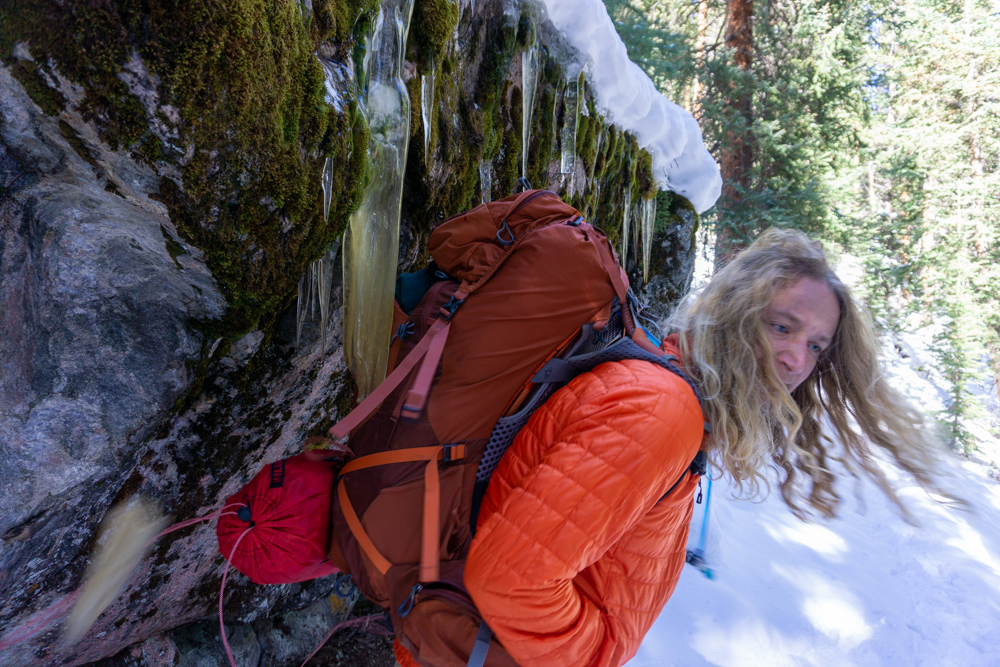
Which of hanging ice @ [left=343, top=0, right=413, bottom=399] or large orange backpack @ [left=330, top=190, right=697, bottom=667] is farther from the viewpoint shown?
hanging ice @ [left=343, top=0, right=413, bottom=399]

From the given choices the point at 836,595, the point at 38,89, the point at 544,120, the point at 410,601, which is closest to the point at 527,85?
the point at 544,120

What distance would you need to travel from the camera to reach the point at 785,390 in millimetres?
1812

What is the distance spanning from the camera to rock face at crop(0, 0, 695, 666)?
58.1 inches

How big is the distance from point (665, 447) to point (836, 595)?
16.7 ft

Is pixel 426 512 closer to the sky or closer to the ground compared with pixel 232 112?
closer to the ground

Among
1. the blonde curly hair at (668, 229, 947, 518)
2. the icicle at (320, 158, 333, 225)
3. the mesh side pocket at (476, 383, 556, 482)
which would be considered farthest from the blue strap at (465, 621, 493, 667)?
the icicle at (320, 158, 333, 225)

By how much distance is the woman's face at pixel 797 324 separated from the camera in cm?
185

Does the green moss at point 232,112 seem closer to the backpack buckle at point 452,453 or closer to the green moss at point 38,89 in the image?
the green moss at point 38,89

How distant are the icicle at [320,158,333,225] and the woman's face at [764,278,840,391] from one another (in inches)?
66.2

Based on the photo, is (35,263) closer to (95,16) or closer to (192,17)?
(95,16)

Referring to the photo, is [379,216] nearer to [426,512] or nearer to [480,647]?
[426,512]

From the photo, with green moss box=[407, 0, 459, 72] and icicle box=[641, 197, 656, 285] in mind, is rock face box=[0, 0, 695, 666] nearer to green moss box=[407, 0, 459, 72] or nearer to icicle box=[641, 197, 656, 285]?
green moss box=[407, 0, 459, 72]

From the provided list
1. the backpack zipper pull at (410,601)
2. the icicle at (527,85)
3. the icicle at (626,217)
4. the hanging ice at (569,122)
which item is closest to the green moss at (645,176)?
the icicle at (626,217)

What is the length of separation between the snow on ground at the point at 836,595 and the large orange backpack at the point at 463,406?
2848 millimetres
